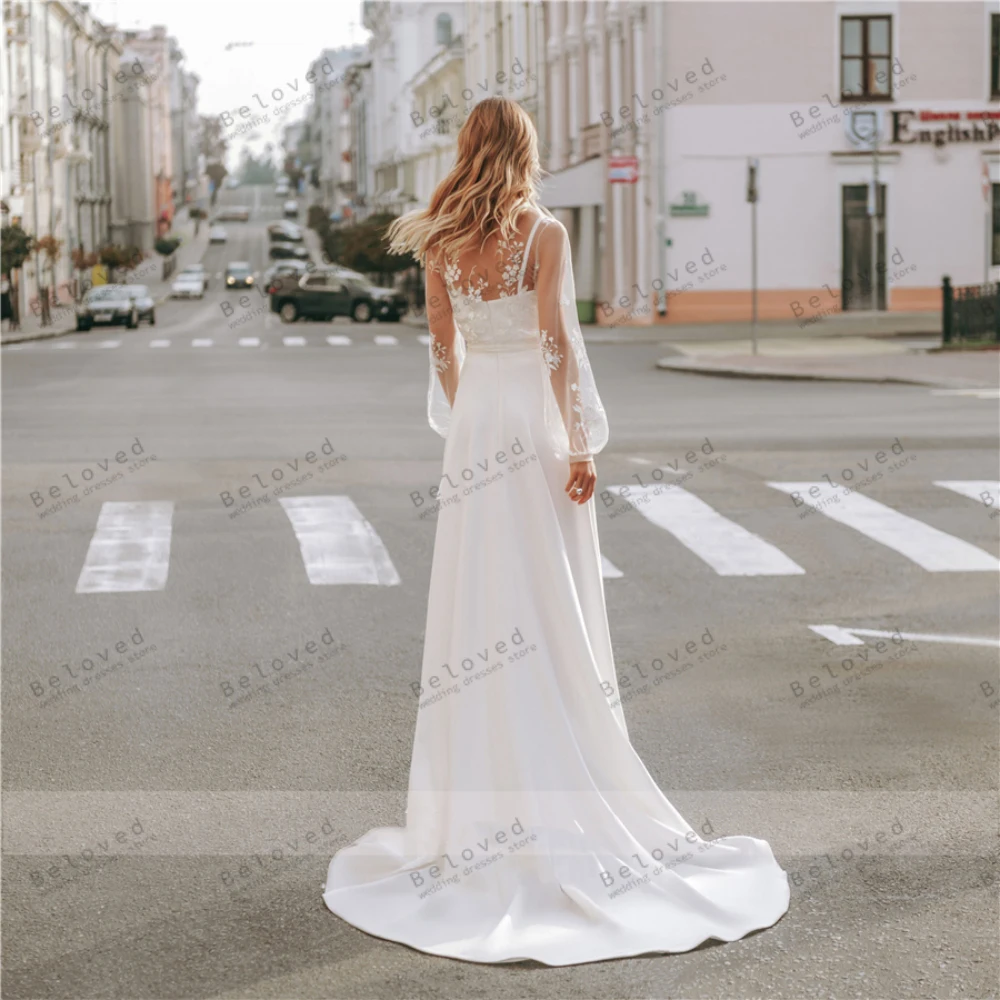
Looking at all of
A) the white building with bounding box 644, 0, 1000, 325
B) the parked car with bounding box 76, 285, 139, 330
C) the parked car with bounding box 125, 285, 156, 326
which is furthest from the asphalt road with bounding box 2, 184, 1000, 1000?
the parked car with bounding box 125, 285, 156, 326

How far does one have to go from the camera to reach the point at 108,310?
50156mm

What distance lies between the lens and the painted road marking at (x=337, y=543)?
10.4m

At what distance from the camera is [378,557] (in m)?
11.0

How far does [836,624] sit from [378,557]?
126 inches

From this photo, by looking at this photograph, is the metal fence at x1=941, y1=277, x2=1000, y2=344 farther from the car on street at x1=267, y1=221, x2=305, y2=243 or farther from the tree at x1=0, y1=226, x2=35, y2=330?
the car on street at x1=267, y1=221, x2=305, y2=243

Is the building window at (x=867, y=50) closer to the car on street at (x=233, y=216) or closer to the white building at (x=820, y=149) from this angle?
the white building at (x=820, y=149)

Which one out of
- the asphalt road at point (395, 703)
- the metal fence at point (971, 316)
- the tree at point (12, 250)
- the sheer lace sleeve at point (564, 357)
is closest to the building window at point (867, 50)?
the metal fence at point (971, 316)

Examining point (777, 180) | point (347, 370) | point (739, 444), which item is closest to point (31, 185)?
point (777, 180)

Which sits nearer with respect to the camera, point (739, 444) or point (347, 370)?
point (739, 444)

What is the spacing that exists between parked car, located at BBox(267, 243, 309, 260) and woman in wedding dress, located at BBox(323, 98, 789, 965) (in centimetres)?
10099

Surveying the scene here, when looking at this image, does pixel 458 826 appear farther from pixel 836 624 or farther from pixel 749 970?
pixel 836 624

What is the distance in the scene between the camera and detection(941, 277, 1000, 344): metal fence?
3120 centimetres

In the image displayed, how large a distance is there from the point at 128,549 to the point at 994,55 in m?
35.5

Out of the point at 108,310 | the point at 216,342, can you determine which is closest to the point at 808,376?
the point at 216,342
